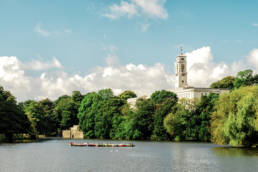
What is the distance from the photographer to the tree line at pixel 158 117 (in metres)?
61.8

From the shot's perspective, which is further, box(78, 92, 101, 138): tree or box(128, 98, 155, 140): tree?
box(78, 92, 101, 138): tree

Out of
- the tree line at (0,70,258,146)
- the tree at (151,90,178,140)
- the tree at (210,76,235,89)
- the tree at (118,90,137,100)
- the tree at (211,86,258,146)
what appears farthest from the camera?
the tree at (118,90,137,100)

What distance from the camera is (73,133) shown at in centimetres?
13950

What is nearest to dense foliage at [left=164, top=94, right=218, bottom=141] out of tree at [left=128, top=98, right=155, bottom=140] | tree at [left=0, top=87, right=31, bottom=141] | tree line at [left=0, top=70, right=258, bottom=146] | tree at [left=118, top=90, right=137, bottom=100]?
tree line at [left=0, top=70, right=258, bottom=146]

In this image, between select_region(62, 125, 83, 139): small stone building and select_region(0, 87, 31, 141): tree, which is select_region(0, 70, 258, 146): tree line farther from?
select_region(62, 125, 83, 139): small stone building

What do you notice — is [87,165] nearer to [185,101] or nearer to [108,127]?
[185,101]

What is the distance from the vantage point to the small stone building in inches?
5379

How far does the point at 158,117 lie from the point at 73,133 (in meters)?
45.7

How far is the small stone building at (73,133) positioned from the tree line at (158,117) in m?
4.56

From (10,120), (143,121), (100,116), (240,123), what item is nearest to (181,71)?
(100,116)

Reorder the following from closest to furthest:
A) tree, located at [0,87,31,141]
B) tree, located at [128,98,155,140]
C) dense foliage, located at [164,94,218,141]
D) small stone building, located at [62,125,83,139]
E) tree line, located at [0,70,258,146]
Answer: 1. tree line, located at [0,70,258,146]
2. tree, located at [0,87,31,141]
3. dense foliage, located at [164,94,218,141]
4. tree, located at [128,98,155,140]
5. small stone building, located at [62,125,83,139]

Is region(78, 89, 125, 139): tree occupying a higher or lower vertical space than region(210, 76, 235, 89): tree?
lower

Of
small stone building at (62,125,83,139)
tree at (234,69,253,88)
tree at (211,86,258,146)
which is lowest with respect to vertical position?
small stone building at (62,125,83,139)

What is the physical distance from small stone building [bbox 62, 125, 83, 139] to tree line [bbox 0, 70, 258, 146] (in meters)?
4.56
